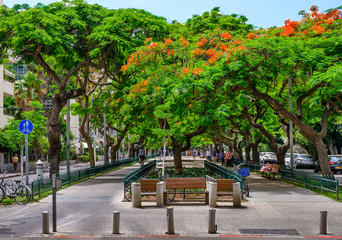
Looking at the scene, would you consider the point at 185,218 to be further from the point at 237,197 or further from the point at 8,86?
the point at 8,86

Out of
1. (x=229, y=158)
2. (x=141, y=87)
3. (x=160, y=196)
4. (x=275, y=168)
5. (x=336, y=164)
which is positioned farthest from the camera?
(x=229, y=158)

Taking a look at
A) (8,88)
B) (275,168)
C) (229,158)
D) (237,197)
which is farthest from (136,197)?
(8,88)

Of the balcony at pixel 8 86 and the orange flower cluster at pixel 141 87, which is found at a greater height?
the balcony at pixel 8 86

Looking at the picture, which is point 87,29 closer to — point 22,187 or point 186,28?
point 186,28

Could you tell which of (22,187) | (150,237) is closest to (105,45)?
(22,187)

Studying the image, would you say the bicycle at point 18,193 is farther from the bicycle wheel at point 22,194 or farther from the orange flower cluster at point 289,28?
the orange flower cluster at point 289,28

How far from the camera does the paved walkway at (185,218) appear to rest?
1043 centimetres

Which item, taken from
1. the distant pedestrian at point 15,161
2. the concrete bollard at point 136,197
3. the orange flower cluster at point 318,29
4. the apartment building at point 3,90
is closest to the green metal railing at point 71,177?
the concrete bollard at point 136,197

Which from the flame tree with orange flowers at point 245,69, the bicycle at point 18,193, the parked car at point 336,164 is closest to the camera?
the bicycle at point 18,193

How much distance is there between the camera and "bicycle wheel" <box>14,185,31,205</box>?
1603 centimetres

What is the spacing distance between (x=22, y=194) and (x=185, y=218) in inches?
290

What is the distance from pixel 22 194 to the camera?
53.3 ft

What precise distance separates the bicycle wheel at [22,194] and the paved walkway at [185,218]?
25.9 inches

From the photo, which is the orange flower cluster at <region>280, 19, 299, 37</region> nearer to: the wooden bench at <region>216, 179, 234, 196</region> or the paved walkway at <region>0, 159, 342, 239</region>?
the paved walkway at <region>0, 159, 342, 239</region>
